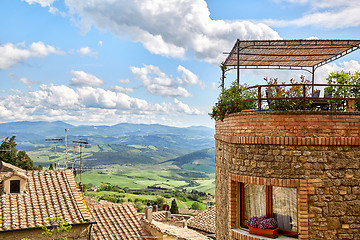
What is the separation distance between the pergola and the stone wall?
2.88 metres

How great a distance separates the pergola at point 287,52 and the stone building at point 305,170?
2752mm

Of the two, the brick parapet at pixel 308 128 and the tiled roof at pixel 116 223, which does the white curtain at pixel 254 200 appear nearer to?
the brick parapet at pixel 308 128

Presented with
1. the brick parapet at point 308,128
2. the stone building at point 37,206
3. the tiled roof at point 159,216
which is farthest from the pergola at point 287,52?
the tiled roof at point 159,216

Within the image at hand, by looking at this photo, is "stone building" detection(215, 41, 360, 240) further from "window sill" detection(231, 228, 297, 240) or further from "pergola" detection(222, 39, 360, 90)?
"pergola" detection(222, 39, 360, 90)

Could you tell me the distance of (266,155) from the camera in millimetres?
6887

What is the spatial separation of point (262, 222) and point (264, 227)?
4.7 inches

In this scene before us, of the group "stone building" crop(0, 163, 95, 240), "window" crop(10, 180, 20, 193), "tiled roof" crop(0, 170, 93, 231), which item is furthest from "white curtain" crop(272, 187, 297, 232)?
"window" crop(10, 180, 20, 193)

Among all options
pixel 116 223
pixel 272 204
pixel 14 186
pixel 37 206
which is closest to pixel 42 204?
pixel 37 206

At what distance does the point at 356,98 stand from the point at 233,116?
9.40 feet

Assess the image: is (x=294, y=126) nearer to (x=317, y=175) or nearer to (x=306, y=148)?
(x=306, y=148)

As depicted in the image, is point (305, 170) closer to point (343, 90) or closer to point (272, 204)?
point (272, 204)

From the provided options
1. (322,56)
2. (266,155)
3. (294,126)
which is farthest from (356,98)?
(322,56)

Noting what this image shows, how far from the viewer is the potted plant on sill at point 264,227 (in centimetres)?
679

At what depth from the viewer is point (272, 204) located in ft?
23.6
